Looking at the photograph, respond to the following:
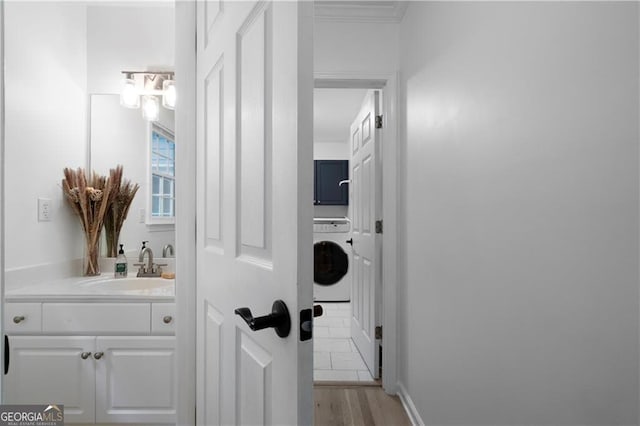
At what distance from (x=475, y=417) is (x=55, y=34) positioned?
2769mm

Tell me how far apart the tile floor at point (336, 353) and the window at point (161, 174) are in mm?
1528

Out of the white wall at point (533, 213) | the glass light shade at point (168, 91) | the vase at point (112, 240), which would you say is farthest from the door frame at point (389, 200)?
the vase at point (112, 240)

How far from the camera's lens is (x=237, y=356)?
0.85m

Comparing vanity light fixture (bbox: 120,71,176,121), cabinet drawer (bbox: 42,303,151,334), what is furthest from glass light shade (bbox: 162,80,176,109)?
cabinet drawer (bbox: 42,303,151,334)

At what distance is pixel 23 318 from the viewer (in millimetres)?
1528

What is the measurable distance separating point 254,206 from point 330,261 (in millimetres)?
3808

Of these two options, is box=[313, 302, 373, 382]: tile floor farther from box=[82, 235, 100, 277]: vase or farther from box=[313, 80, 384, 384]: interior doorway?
box=[82, 235, 100, 277]: vase

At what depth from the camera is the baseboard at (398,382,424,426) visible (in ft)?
5.85

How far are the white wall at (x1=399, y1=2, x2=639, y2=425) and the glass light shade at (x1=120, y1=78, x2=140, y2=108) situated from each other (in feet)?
5.64

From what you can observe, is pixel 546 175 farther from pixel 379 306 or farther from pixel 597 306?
pixel 379 306

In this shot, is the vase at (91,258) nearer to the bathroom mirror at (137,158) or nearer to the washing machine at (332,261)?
the bathroom mirror at (137,158)

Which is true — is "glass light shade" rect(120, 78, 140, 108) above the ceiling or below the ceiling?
below

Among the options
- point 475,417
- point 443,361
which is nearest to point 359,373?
point 443,361

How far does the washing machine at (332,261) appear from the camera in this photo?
4438 millimetres
